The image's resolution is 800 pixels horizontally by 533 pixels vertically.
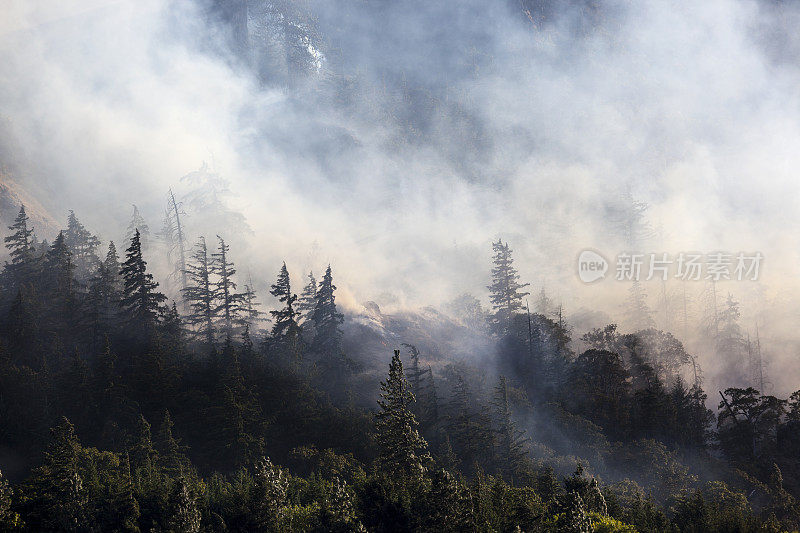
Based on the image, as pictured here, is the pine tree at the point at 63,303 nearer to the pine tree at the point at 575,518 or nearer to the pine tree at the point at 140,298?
the pine tree at the point at 140,298

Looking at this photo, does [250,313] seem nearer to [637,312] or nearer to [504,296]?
[504,296]

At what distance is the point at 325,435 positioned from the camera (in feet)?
187

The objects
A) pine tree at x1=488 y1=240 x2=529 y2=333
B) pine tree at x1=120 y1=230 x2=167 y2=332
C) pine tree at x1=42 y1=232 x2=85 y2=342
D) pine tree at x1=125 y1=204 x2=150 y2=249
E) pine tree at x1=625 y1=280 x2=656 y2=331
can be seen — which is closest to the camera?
pine tree at x1=120 y1=230 x2=167 y2=332

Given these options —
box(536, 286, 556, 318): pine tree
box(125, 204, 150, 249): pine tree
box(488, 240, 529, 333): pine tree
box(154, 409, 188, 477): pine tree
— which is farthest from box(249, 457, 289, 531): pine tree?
box(125, 204, 150, 249): pine tree

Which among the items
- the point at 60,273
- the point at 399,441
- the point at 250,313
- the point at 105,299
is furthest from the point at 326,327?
the point at 399,441

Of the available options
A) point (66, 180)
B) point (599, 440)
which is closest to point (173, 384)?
point (599, 440)

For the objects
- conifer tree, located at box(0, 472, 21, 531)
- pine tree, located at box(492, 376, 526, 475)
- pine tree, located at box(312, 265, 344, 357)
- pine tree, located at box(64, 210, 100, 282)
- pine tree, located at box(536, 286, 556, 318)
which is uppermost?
pine tree, located at box(64, 210, 100, 282)

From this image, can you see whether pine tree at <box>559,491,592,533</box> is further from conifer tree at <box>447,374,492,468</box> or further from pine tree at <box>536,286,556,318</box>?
pine tree at <box>536,286,556,318</box>

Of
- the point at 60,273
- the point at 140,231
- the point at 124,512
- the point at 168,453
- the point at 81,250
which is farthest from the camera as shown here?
the point at 140,231

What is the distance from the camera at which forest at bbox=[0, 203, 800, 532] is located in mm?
32344

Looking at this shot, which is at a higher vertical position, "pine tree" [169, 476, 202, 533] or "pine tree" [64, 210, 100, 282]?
"pine tree" [64, 210, 100, 282]

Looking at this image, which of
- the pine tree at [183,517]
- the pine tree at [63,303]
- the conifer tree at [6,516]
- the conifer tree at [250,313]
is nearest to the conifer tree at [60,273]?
the pine tree at [63,303]

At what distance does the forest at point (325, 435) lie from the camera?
32344 millimetres

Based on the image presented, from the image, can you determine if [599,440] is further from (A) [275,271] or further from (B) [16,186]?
(B) [16,186]
